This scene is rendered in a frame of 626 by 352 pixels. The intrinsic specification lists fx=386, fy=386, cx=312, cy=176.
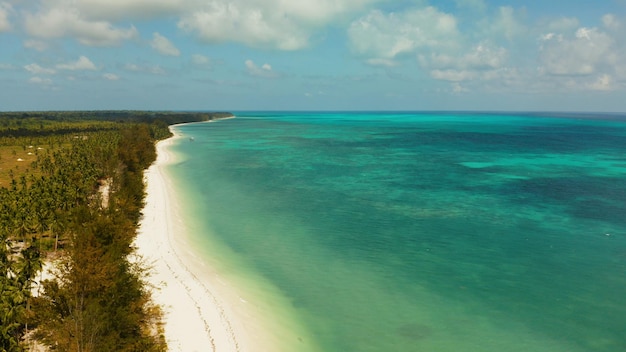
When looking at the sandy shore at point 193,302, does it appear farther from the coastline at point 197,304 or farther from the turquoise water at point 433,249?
the turquoise water at point 433,249

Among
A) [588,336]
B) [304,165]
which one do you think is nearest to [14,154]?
[304,165]

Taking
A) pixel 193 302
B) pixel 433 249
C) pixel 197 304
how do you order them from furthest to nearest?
pixel 433 249 < pixel 193 302 < pixel 197 304

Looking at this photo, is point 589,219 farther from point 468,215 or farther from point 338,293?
point 338,293

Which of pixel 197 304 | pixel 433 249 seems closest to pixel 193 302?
pixel 197 304

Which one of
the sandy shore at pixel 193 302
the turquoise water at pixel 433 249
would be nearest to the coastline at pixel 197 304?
the sandy shore at pixel 193 302

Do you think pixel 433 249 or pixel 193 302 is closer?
pixel 193 302

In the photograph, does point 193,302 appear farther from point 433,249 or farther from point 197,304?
point 433,249
